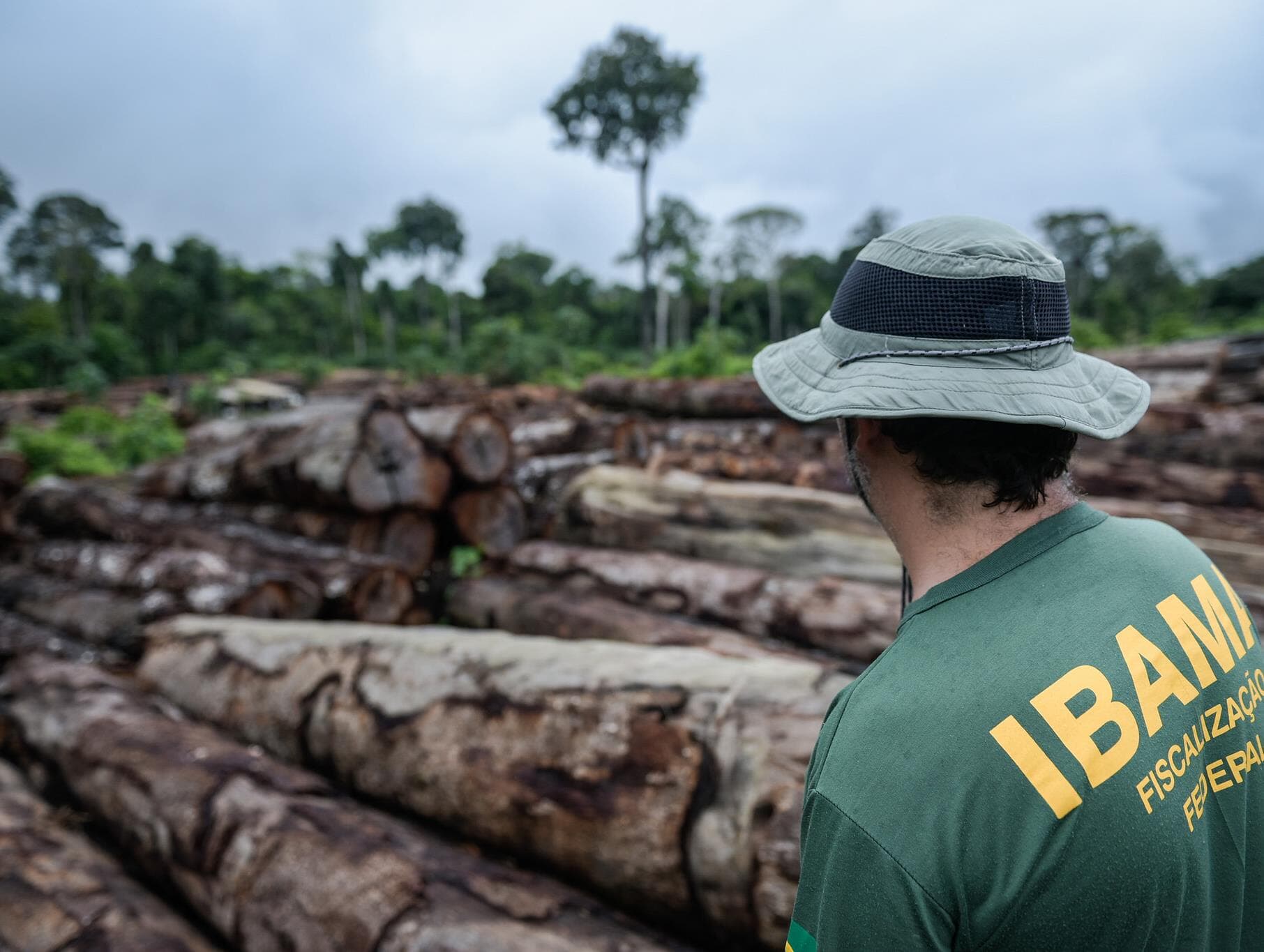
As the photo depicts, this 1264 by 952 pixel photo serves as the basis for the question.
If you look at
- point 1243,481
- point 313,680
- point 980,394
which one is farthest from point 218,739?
point 1243,481

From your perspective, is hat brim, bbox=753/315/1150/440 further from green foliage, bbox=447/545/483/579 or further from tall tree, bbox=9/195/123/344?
tall tree, bbox=9/195/123/344

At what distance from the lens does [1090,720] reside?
0.79m

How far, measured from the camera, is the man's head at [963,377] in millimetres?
957

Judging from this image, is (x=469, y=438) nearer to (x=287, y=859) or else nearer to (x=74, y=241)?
(x=287, y=859)

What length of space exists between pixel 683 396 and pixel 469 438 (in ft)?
17.5

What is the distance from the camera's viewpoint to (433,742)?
2703 mm

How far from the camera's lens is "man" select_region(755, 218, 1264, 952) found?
2.39 feet

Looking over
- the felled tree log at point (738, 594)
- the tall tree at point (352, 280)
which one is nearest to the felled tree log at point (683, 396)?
the felled tree log at point (738, 594)

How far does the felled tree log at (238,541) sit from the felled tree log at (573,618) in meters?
0.50

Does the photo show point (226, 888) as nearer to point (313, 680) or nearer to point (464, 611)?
point (313, 680)

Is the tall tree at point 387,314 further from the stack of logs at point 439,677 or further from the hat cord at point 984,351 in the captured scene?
the hat cord at point 984,351

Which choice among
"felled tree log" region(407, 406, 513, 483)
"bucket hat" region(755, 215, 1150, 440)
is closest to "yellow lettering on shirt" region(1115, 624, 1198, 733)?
"bucket hat" region(755, 215, 1150, 440)

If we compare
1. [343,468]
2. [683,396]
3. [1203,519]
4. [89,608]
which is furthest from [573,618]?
[683,396]

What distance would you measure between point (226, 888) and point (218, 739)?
98cm
